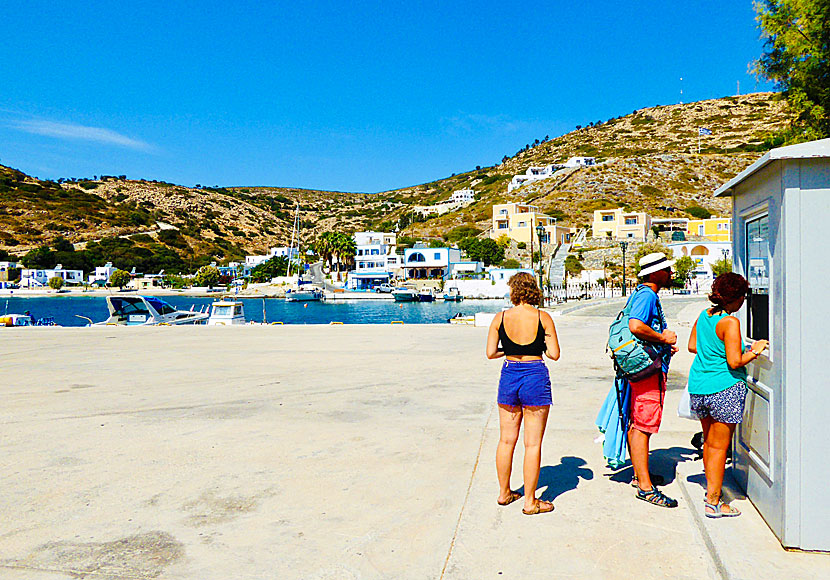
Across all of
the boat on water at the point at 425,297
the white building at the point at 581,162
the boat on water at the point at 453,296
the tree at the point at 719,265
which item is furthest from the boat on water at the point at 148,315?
the white building at the point at 581,162

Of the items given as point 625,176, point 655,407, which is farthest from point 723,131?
point 655,407

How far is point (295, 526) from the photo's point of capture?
3770 mm

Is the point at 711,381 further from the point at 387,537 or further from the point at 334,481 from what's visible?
the point at 334,481

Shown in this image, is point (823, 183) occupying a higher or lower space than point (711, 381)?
higher

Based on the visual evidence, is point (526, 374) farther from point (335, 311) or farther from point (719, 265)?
point (719, 265)

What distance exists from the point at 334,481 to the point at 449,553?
1520mm

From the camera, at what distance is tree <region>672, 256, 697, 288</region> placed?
6152 cm

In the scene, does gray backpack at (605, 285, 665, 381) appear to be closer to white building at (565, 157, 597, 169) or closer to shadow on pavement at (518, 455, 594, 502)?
shadow on pavement at (518, 455, 594, 502)

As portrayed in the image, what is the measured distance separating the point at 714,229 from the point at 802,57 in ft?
250

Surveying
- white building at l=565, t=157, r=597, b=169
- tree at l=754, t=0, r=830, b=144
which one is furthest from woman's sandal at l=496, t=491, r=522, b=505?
white building at l=565, t=157, r=597, b=169

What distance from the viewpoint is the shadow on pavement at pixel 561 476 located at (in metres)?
4.29

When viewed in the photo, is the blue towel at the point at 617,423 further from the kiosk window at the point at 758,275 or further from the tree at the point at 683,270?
the tree at the point at 683,270

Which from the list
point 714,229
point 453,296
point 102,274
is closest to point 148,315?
point 453,296

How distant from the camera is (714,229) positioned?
8269 centimetres
